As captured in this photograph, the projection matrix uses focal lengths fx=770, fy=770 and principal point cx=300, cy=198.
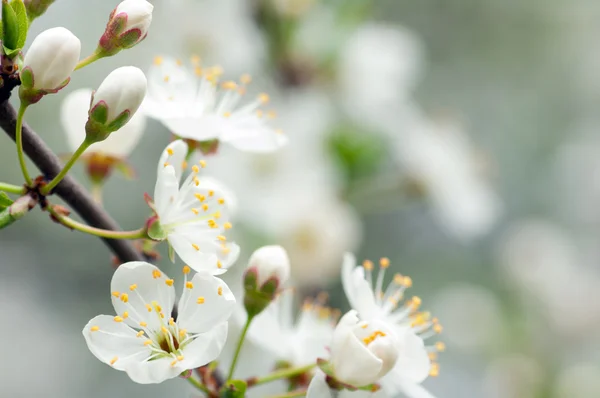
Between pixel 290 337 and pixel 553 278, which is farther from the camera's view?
pixel 553 278

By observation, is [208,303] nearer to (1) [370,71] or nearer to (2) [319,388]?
(2) [319,388]

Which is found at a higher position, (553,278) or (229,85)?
(553,278)

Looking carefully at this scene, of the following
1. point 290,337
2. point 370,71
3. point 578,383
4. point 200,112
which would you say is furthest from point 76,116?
point 578,383

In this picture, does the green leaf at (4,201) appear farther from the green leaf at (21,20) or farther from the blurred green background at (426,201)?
the blurred green background at (426,201)

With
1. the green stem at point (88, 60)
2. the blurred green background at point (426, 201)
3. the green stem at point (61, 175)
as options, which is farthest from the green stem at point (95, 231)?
the blurred green background at point (426, 201)

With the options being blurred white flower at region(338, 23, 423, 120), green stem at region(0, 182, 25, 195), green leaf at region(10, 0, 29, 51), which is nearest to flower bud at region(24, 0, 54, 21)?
green leaf at region(10, 0, 29, 51)

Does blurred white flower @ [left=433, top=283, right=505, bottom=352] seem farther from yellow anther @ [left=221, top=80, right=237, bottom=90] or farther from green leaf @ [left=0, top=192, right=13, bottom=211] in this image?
green leaf @ [left=0, top=192, right=13, bottom=211]
